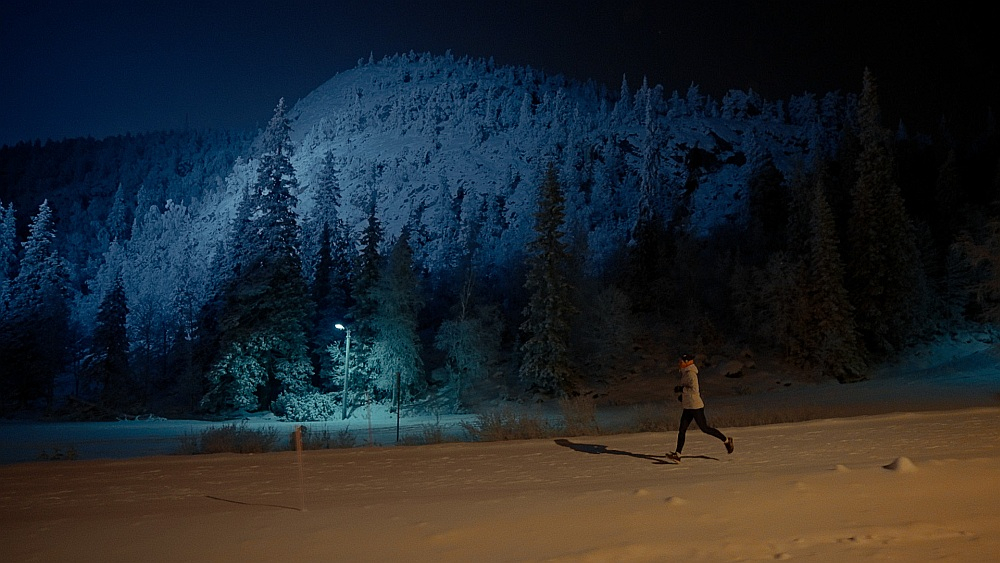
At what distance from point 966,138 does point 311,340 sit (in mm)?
102657

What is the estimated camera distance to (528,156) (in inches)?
5684

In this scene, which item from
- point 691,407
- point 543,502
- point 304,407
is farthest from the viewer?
point 304,407

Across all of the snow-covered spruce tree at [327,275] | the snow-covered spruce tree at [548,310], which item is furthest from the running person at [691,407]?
the snow-covered spruce tree at [327,275]

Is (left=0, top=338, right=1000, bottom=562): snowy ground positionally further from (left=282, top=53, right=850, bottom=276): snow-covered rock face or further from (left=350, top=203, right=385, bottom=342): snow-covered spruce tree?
(left=282, top=53, right=850, bottom=276): snow-covered rock face

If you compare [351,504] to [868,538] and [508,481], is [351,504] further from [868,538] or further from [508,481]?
[868,538]

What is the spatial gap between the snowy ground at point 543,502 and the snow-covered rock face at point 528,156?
69.4 metres

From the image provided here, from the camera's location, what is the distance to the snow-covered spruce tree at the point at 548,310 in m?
46.5

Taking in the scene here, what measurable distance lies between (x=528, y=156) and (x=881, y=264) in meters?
102

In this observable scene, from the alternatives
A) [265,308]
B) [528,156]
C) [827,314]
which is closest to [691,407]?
[827,314]

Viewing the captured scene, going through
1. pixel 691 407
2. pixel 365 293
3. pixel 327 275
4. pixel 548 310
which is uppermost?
pixel 327 275

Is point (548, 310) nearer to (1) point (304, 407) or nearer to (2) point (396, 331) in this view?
(2) point (396, 331)

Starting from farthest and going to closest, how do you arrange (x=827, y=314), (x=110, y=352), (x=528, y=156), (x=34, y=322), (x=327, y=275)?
(x=528, y=156)
(x=110, y=352)
(x=327, y=275)
(x=34, y=322)
(x=827, y=314)

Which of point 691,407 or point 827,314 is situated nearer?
point 691,407

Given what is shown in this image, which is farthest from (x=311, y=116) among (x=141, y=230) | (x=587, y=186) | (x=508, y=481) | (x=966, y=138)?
(x=508, y=481)
